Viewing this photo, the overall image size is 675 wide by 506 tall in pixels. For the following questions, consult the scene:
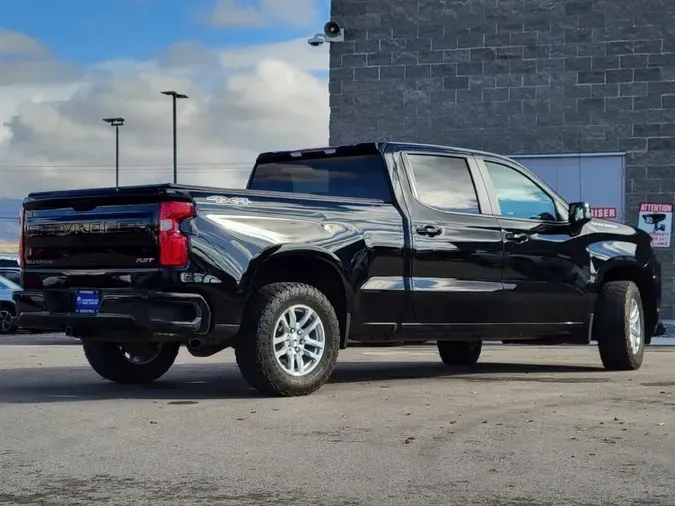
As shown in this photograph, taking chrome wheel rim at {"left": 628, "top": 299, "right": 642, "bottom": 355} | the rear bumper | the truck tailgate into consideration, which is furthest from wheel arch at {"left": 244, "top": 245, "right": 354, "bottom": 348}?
chrome wheel rim at {"left": 628, "top": 299, "right": 642, "bottom": 355}

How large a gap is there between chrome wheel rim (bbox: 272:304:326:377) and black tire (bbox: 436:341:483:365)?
3578 millimetres

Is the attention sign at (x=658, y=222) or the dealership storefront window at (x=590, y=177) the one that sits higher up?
the dealership storefront window at (x=590, y=177)

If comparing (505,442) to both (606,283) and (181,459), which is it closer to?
(181,459)

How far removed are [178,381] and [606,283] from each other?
4117mm

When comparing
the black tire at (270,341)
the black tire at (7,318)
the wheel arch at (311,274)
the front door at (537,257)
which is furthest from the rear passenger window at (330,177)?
the black tire at (7,318)

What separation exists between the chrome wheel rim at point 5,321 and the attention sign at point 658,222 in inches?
508

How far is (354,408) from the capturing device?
26.7ft

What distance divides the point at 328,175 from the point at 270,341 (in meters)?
2.23

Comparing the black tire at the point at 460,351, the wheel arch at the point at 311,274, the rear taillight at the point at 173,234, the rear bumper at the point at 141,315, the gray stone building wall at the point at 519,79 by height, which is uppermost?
the gray stone building wall at the point at 519,79

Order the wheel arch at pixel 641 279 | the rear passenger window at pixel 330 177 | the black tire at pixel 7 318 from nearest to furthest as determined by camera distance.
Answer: the rear passenger window at pixel 330 177, the wheel arch at pixel 641 279, the black tire at pixel 7 318

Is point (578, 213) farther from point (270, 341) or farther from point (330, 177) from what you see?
point (270, 341)

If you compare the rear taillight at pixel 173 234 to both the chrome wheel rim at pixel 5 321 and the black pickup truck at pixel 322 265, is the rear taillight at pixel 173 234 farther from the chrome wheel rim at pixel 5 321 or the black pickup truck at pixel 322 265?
the chrome wheel rim at pixel 5 321

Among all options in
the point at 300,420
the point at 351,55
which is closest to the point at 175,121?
the point at 351,55

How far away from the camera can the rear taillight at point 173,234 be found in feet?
27.0
